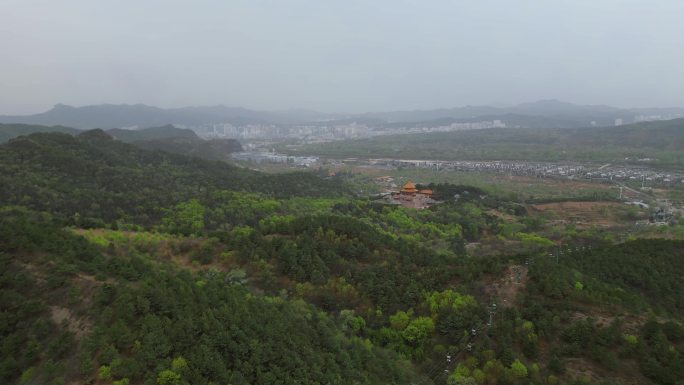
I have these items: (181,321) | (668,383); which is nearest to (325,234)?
(181,321)

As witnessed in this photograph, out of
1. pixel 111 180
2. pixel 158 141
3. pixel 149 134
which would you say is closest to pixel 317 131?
pixel 149 134

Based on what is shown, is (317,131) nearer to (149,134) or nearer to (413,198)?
(149,134)

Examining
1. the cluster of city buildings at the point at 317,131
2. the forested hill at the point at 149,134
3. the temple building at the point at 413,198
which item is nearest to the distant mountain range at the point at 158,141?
the forested hill at the point at 149,134

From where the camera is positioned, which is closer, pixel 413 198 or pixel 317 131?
pixel 413 198

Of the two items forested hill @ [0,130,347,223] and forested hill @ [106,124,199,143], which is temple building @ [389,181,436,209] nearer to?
forested hill @ [0,130,347,223]

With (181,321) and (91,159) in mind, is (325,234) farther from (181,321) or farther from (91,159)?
(91,159)

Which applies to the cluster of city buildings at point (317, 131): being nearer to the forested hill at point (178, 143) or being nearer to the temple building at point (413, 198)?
the forested hill at point (178, 143)

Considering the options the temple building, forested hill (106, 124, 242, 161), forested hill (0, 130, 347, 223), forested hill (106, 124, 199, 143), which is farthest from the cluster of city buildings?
the temple building
